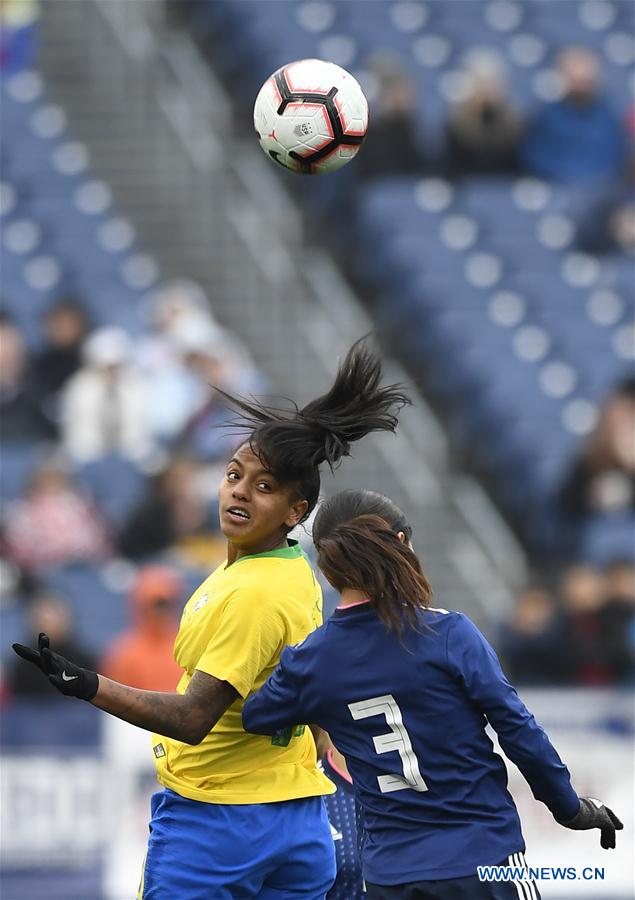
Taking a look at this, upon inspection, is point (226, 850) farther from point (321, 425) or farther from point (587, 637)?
point (587, 637)

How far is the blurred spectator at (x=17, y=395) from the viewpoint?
9844 mm

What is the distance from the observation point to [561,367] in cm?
1138

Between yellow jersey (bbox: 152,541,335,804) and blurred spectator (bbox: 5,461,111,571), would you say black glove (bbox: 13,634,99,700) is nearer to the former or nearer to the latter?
yellow jersey (bbox: 152,541,335,804)

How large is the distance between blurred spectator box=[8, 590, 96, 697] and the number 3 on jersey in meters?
4.65

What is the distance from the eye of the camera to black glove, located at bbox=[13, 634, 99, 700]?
3.86 metres

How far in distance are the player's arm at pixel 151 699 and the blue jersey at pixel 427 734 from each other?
175 millimetres

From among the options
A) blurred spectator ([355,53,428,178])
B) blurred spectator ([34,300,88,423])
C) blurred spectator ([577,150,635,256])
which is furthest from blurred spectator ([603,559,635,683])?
blurred spectator ([355,53,428,178])

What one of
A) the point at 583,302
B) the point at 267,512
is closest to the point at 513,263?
the point at 583,302

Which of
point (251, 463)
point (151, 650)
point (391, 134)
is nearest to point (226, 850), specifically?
point (251, 463)

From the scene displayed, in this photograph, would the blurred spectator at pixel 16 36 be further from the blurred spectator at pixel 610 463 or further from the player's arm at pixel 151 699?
the player's arm at pixel 151 699

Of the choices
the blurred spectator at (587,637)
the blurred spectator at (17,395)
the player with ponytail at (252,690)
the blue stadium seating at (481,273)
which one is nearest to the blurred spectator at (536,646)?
the blurred spectator at (587,637)

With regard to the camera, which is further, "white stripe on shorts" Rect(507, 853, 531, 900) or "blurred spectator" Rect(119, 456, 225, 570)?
"blurred spectator" Rect(119, 456, 225, 570)

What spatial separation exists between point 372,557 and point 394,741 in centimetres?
44

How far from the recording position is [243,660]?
4.20 meters
